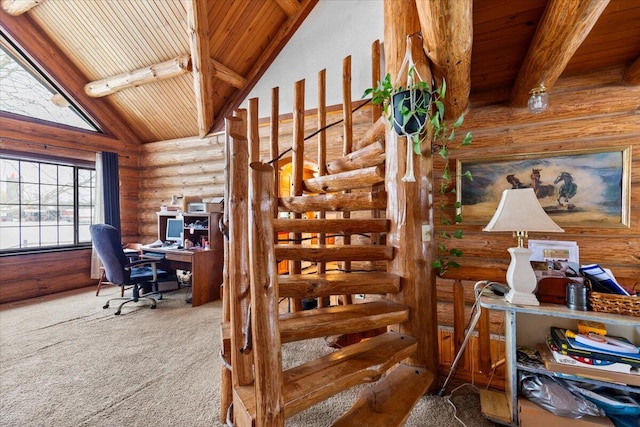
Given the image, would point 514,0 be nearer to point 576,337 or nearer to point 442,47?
point 442,47

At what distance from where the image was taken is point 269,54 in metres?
4.69

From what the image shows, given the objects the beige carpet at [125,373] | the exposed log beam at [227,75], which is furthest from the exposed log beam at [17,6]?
the beige carpet at [125,373]

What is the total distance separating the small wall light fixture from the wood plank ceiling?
83 mm

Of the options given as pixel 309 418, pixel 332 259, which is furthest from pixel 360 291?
pixel 309 418

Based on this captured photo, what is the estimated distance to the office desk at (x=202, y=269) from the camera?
3.98m

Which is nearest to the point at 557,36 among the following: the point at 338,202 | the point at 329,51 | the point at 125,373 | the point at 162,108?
the point at 338,202

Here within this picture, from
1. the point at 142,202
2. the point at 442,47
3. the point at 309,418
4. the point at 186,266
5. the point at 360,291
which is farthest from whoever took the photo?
the point at 142,202

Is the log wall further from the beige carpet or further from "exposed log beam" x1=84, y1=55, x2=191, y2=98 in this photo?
"exposed log beam" x1=84, y1=55, x2=191, y2=98

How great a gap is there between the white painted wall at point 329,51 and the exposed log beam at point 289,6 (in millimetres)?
258

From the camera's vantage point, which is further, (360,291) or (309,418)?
(360,291)

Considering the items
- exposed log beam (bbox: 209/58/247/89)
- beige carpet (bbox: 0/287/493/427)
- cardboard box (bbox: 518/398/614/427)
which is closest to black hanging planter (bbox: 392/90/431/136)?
cardboard box (bbox: 518/398/614/427)

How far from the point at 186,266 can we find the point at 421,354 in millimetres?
4077

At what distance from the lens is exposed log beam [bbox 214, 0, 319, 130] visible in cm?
447

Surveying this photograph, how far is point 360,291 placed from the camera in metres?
1.91
